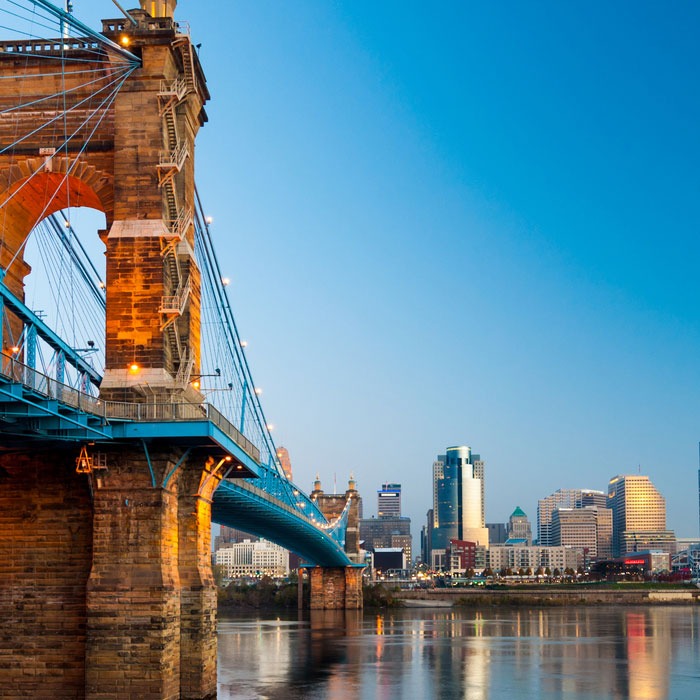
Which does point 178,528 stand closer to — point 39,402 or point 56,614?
point 56,614

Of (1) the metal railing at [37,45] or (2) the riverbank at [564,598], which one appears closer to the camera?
(1) the metal railing at [37,45]

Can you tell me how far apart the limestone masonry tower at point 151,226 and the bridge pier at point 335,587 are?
11017 centimetres

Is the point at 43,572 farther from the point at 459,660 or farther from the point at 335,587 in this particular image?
the point at 335,587

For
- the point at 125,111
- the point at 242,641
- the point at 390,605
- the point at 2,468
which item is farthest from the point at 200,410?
the point at 390,605

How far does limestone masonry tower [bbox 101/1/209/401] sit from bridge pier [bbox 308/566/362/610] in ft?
361

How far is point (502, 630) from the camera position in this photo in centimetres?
10250

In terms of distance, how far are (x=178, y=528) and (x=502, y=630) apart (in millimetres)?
66529

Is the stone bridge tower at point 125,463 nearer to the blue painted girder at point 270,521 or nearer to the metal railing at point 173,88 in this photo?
the metal railing at point 173,88

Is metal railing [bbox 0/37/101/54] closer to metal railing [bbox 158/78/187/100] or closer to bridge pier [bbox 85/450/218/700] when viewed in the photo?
metal railing [bbox 158/78/187/100]

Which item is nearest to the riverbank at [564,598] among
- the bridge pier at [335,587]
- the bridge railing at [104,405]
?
the bridge pier at [335,587]

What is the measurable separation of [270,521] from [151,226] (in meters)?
49.4

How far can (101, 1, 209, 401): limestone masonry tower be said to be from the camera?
137 ft

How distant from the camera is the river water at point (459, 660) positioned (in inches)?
2037

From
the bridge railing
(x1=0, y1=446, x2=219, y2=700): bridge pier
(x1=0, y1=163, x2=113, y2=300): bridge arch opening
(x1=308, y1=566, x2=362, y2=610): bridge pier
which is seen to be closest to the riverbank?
(x1=308, y1=566, x2=362, y2=610): bridge pier
